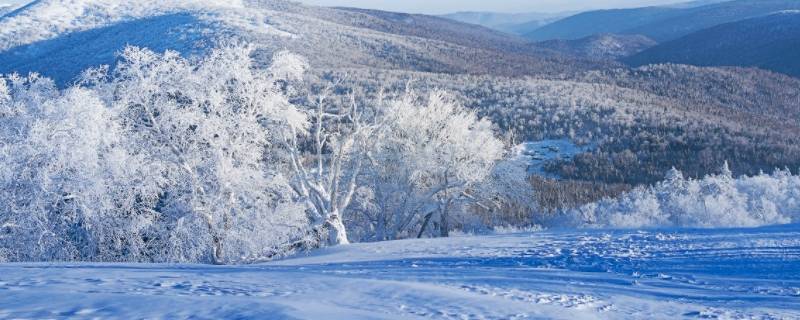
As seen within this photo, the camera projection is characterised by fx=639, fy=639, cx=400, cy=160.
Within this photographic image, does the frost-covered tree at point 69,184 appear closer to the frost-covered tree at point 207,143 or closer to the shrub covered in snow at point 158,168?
the shrub covered in snow at point 158,168

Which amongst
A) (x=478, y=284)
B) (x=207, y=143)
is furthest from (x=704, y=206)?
(x=207, y=143)

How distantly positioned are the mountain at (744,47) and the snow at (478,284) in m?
102

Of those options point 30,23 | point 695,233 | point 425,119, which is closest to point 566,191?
point 425,119

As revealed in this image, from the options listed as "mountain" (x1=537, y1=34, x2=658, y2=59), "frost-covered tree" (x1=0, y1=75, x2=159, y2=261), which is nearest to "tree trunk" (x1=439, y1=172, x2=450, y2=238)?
"frost-covered tree" (x1=0, y1=75, x2=159, y2=261)

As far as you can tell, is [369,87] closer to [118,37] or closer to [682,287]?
[682,287]

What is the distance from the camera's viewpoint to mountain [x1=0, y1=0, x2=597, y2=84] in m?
90.2

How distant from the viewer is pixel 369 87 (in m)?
Answer: 60.4

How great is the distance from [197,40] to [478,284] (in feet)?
294

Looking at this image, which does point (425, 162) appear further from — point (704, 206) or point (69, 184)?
point (69, 184)

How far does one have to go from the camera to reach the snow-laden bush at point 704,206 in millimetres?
17659

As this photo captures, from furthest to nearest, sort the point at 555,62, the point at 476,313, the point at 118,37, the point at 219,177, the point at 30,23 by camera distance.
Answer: the point at 30,23 → the point at 555,62 → the point at 118,37 → the point at 219,177 → the point at 476,313

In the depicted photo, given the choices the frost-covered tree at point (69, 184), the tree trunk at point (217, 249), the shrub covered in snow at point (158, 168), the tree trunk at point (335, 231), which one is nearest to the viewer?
the frost-covered tree at point (69, 184)

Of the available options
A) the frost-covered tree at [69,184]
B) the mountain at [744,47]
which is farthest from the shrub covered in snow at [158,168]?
the mountain at [744,47]

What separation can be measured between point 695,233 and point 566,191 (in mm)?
20541
